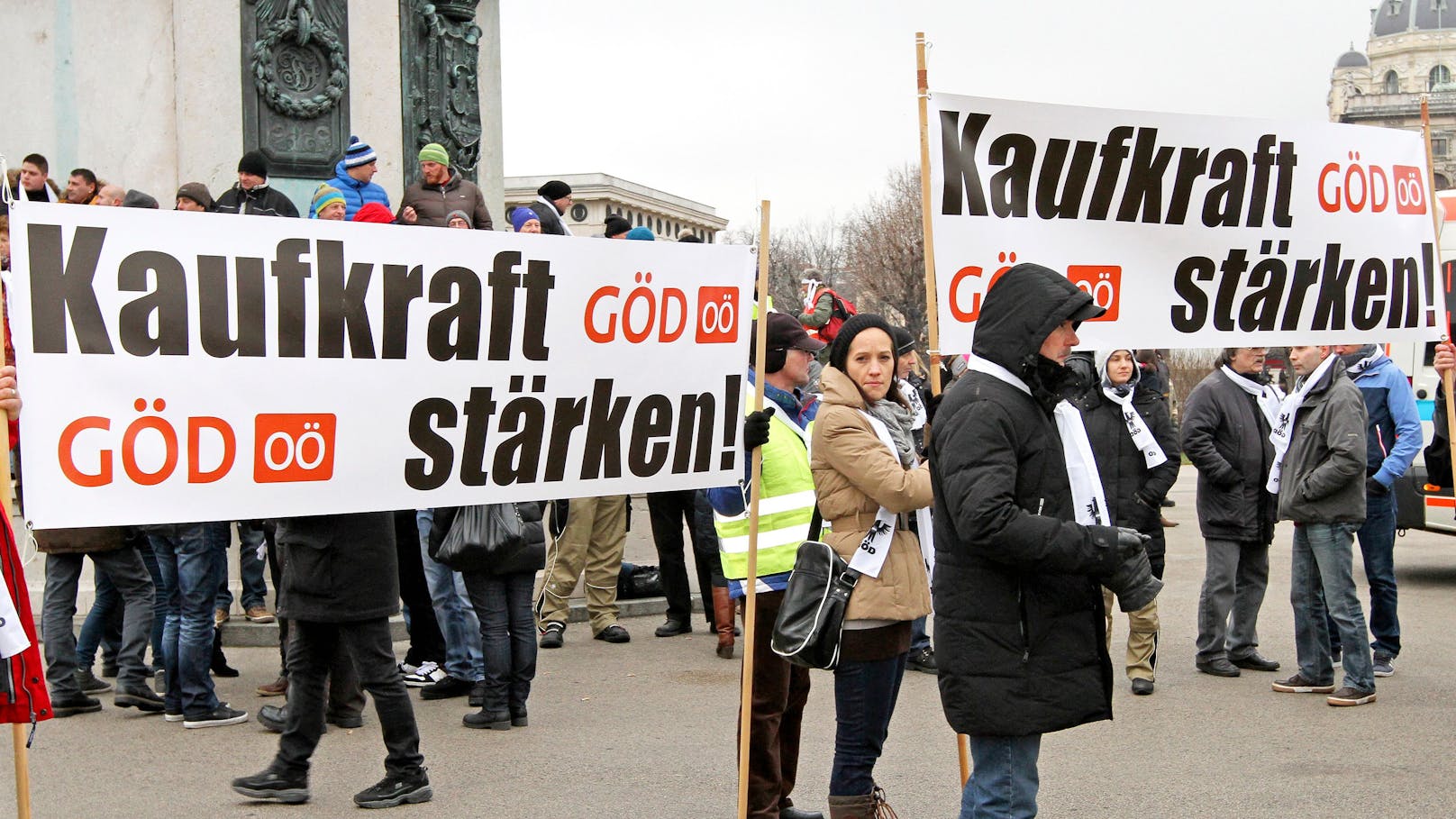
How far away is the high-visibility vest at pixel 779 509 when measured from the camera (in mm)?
5965

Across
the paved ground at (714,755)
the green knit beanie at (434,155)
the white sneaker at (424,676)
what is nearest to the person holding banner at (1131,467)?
the paved ground at (714,755)

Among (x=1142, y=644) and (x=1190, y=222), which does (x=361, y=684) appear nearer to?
(x=1190, y=222)

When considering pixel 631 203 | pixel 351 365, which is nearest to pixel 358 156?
pixel 351 365

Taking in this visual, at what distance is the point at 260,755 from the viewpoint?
715 cm

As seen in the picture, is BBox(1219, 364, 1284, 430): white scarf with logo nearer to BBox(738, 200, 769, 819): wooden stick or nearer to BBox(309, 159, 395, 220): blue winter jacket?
BBox(738, 200, 769, 819): wooden stick

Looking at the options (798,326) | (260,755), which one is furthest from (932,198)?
(260,755)

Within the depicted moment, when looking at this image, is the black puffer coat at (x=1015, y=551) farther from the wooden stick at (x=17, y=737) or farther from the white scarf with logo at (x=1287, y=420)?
the white scarf with logo at (x=1287, y=420)

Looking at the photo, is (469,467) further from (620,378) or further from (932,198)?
(932,198)

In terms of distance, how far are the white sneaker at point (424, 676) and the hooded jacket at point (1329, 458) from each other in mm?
4560

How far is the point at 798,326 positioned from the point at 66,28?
730 cm

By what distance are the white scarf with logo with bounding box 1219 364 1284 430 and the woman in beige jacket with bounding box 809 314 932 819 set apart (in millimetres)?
4306

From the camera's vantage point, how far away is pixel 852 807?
5406mm

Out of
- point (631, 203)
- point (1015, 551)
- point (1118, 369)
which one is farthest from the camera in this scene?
point (631, 203)

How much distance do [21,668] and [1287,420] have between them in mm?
6466
